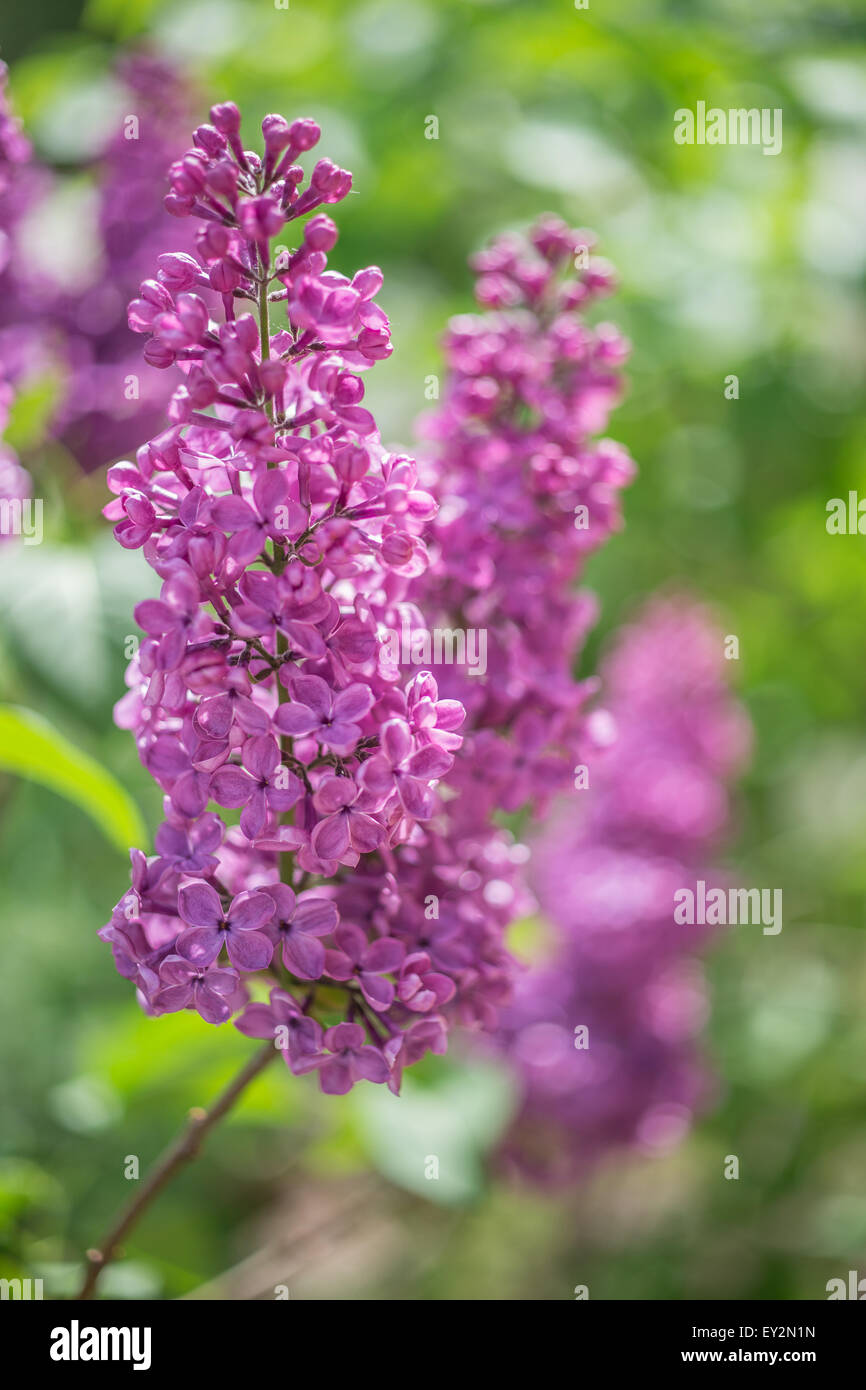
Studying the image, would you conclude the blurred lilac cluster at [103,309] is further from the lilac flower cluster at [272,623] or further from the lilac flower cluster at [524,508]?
the lilac flower cluster at [272,623]

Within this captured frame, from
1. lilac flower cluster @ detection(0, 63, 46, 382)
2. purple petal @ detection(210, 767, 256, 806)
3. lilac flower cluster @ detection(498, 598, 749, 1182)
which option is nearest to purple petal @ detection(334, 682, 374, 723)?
purple petal @ detection(210, 767, 256, 806)

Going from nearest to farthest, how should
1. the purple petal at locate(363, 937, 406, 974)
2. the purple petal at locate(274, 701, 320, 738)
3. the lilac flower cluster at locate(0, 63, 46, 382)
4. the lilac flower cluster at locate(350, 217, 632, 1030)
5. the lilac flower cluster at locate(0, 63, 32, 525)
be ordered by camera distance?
the purple petal at locate(274, 701, 320, 738)
the purple petal at locate(363, 937, 406, 974)
the lilac flower cluster at locate(350, 217, 632, 1030)
the lilac flower cluster at locate(0, 63, 32, 525)
the lilac flower cluster at locate(0, 63, 46, 382)

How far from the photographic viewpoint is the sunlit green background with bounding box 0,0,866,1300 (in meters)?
2.29

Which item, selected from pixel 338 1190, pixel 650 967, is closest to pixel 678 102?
pixel 650 967

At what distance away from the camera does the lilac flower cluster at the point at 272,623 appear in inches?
47.0

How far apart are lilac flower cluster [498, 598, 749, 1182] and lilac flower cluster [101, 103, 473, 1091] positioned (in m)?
1.65

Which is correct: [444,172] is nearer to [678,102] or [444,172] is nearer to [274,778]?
[678,102]

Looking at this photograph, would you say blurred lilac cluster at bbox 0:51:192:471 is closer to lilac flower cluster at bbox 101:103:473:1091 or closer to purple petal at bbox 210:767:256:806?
lilac flower cluster at bbox 101:103:473:1091

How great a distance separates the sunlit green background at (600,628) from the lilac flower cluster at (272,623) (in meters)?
0.59

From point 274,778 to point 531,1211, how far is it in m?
3.11

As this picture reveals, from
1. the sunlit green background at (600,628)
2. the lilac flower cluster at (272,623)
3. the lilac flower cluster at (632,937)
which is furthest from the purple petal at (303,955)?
the lilac flower cluster at (632,937)

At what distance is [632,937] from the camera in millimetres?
2891

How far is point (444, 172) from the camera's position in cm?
305

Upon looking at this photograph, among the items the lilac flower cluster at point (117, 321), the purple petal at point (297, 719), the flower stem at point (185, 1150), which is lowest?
the flower stem at point (185, 1150)
